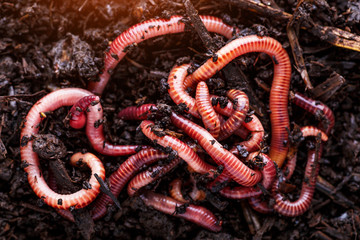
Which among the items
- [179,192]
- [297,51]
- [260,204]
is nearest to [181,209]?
[179,192]

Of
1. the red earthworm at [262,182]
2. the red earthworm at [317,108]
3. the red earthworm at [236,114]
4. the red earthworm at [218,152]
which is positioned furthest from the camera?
the red earthworm at [317,108]

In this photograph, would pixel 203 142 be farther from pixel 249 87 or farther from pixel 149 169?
pixel 249 87

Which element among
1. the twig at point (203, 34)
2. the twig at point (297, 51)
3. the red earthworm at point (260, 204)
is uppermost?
the twig at point (203, 34)

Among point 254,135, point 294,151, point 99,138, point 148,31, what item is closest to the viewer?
point 254,135

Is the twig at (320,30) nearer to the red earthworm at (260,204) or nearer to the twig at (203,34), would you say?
the twig at (203,34)

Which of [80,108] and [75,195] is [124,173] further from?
[80,108]

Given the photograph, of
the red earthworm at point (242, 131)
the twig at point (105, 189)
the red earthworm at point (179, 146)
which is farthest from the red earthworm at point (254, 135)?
the twig at point (105, 189)

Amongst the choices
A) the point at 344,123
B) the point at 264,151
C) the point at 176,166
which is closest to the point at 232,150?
the point at 264,151

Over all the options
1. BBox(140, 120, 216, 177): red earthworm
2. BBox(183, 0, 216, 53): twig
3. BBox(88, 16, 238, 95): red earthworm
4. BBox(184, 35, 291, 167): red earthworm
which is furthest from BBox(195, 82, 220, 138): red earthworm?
BBox(88, 16, 238, 95): red earthworm
